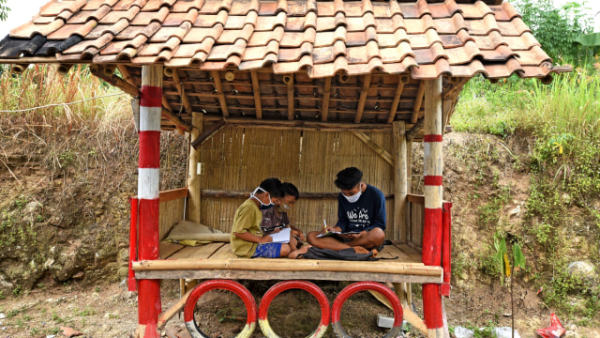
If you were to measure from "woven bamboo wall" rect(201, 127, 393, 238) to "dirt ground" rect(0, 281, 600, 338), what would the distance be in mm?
1245

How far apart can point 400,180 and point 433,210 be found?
Answer: 1.92 metres

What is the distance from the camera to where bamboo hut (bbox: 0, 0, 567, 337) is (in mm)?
2910

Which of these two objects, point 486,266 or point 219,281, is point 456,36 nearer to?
point 219,281

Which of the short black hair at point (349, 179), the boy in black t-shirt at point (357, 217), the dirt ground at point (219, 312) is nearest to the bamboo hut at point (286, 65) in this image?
the boy in black t-shirt at point (357, 217)

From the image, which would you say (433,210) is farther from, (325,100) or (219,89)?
(219,89)

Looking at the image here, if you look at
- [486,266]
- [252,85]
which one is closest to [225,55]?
[252,85]

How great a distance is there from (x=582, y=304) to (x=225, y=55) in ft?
20.8

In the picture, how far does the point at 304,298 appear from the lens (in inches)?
228

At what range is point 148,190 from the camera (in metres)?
3.57

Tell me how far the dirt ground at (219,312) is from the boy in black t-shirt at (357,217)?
4.87ft

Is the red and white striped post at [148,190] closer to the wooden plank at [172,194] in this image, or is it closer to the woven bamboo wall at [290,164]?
the wooden plank at [172,194]

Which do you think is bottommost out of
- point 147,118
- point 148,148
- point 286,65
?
point 148,148

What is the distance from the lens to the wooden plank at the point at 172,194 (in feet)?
14.1

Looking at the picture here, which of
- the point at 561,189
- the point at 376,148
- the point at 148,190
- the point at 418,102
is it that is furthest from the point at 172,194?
the point at 561,189
